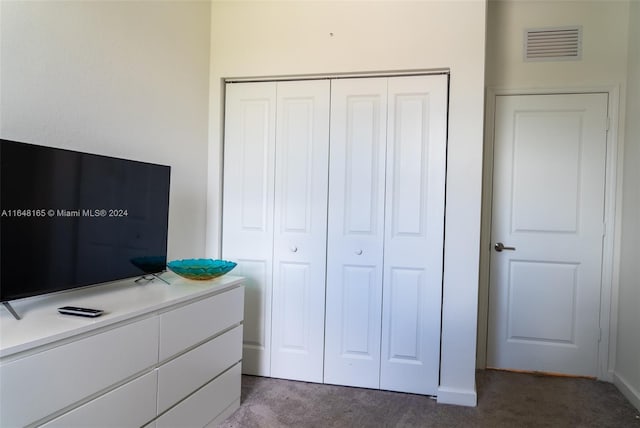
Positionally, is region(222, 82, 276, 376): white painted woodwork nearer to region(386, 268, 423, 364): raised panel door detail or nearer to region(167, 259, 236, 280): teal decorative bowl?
region(167, 259, 236, 280): teal decorative bowl

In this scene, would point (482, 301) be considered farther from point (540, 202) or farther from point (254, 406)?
point (254, 406)

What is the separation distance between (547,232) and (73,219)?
3.04 metres

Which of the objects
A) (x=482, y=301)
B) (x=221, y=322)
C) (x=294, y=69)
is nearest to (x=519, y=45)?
(x=294, y=69)

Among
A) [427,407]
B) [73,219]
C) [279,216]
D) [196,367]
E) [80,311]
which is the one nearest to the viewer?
[80,311]

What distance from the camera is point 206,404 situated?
2055mm

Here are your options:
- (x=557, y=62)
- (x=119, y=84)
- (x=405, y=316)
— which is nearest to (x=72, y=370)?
(x=119, y=84)

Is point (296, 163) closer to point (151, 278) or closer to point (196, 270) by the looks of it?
point (196, 270)

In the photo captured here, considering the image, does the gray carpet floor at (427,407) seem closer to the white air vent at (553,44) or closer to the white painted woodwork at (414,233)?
the white painted woodwork at (414,233)

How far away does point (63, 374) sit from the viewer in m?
1.28

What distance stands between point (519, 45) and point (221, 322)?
2890 mm

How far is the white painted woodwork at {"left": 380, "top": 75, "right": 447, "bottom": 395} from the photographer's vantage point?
2.58 metres

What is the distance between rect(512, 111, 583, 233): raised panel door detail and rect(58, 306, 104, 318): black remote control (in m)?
2.83

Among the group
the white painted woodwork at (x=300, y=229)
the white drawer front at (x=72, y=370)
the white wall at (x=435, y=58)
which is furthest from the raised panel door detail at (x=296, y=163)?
the white drawer front at (x=72, y=370)

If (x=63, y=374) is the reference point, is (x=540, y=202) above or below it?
above
